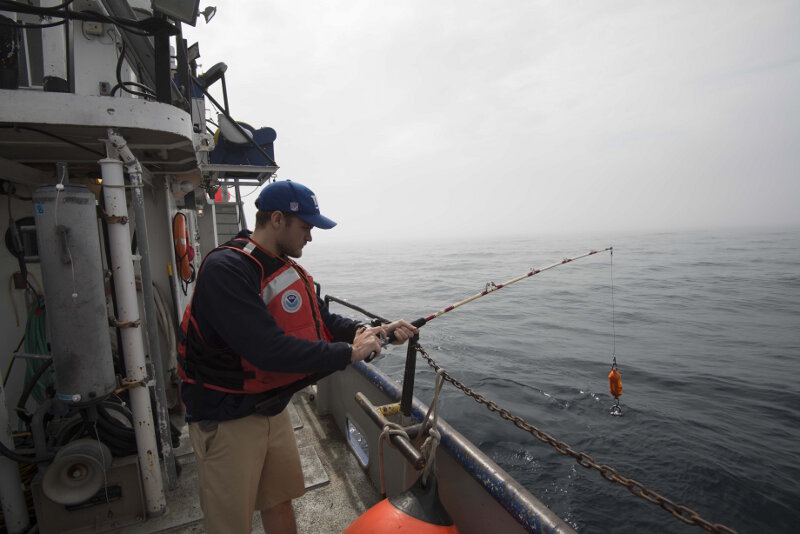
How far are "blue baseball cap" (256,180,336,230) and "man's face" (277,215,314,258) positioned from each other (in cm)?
4

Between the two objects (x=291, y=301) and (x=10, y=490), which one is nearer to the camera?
(x=291, y=301)

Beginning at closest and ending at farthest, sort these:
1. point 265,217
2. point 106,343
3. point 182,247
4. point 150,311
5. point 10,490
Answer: point 265,217, point 106,343, point 10,490, point 150,311, point 182,247

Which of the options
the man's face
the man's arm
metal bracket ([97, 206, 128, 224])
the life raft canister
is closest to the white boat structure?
metal bracket ([97, 206, 128, 224])

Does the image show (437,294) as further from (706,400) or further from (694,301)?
(706,400)

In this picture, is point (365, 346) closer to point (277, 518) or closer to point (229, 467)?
point (229, 467)

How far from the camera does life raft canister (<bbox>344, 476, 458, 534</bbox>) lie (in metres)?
1.61

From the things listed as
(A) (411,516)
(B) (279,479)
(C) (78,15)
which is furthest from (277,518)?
(C) (78,15)

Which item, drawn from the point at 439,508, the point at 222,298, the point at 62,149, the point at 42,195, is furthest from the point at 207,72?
the point at 439,508

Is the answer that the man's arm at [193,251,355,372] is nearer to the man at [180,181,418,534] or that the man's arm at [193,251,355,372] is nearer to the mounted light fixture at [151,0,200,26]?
the man at [180,181,418,534]

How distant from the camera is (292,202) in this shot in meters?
1.94

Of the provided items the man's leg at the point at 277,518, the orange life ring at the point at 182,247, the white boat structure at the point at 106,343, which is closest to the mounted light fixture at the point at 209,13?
the white boat structure at the point at 106,343

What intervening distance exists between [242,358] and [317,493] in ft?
6.32

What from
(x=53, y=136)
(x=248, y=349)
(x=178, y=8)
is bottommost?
(x=248, y=349)

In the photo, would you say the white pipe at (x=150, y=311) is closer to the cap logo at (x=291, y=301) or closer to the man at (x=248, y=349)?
the man at (x=248, y=349)
